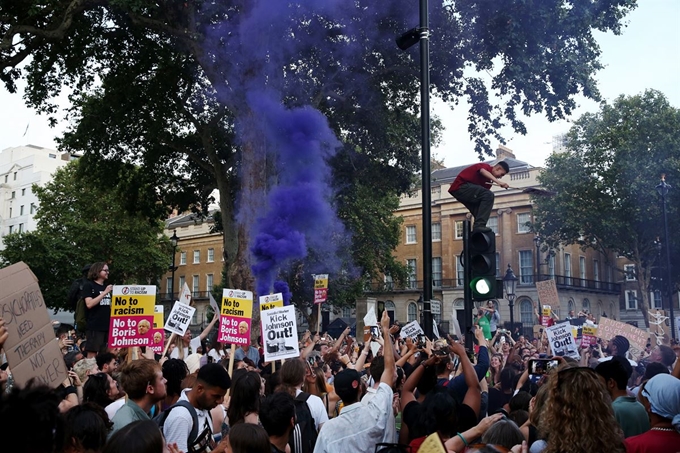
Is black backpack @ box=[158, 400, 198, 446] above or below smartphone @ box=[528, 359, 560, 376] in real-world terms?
below

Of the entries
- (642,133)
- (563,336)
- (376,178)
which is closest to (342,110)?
(376,178)

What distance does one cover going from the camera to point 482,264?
25.1 feet

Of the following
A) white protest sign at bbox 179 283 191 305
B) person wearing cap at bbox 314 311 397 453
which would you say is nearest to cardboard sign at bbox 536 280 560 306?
white protest sign at bbox 179 283 191 305

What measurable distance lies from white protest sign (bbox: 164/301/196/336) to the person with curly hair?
7.12m

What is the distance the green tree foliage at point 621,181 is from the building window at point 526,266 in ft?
27.8

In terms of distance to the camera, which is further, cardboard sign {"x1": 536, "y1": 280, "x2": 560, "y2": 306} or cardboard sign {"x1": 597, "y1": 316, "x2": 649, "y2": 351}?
cardboard sign {"x1": 536, "y1": 280, "x2": 560, "y2": 306}

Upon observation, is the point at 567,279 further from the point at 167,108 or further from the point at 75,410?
the point at 75,410

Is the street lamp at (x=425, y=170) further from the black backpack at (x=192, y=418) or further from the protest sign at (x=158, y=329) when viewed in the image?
the protest sign at (x=158, y=329)

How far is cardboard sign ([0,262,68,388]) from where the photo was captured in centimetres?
490

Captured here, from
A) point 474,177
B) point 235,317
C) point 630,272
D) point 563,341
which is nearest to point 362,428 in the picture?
point 474,177

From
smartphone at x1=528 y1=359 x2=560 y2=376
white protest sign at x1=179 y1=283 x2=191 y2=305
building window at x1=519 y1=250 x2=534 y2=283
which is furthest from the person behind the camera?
→ building window at x1=519 y1=250 x2=534 y2=283

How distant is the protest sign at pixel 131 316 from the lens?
8.12 m

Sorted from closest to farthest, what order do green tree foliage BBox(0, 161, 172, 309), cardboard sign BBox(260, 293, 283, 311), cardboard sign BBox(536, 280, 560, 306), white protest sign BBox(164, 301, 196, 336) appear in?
cardboard sign BBox(260, 293, 283, 311) < white protest sign BBox(164, 301, 196, 336) < cardboard sign BBox(536, 280, 560, 306) < green tree foliage BBox(0, 161, 172, 309)

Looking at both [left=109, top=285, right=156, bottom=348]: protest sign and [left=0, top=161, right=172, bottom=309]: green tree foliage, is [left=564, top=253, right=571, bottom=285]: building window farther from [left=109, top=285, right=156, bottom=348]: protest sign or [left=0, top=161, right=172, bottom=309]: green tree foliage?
[left=109, top=285, right=156, bottom=348]: protest sign
